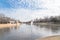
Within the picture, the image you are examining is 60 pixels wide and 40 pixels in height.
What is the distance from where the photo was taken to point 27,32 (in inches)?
91.5

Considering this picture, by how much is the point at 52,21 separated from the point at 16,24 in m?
0.66

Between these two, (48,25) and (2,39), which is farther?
(48,25)

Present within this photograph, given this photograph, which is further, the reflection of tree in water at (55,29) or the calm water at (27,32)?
the reflection of tree in water at (55,29)

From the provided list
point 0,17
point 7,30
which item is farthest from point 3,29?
point 0,17

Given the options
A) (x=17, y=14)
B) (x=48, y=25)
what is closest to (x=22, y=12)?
(x=17, y=14)

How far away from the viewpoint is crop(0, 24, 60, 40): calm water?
227 centimetres

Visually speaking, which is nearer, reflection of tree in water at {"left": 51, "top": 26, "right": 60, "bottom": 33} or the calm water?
the calm water

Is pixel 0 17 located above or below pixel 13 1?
below

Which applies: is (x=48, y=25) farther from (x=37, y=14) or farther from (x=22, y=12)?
(x=22, y=12)

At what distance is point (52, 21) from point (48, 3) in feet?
1.10

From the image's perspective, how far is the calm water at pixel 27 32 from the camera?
2265 mm

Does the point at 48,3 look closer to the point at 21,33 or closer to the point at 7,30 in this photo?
the point at 21,33

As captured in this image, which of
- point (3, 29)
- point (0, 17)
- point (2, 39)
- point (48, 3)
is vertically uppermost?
point (48, 3)

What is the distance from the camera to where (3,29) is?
235 cm
